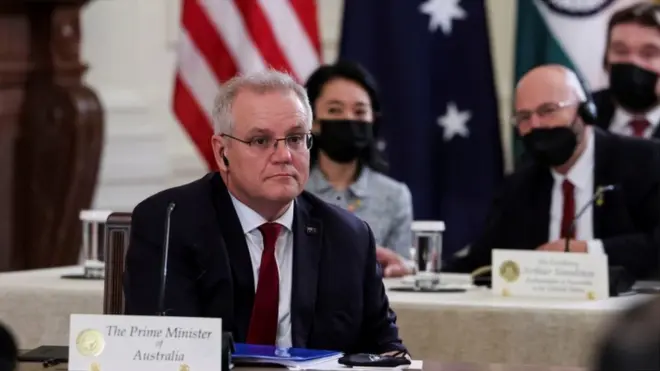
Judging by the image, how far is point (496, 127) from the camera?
16.9ft

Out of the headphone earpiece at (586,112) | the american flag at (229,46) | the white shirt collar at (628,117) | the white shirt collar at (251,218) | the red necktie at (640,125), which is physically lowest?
the white shirt collar at (251,218)

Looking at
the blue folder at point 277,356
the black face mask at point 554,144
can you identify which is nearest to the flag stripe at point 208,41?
the black face mask at point 554,144

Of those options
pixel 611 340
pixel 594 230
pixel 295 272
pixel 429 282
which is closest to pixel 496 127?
pixel 594 230

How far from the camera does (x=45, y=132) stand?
509 cm

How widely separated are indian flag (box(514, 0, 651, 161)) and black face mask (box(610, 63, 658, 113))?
13.2 inches

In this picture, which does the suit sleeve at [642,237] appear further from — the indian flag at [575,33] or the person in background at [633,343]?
the person in background at [633,343]

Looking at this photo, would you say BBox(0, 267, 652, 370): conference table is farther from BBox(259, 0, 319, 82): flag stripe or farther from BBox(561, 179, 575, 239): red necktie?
A: BBox(259, 0, 319, 82): flag stripe

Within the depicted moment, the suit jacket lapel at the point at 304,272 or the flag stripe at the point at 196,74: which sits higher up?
the flag stripe at the point at 196,74

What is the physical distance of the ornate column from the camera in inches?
199

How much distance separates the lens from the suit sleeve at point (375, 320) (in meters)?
2.43

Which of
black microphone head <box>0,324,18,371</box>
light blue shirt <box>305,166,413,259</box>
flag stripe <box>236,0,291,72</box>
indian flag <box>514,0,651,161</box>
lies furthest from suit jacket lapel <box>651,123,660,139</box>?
black microphone head <box>0,324,18,371</box>

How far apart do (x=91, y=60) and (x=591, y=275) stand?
132 inches

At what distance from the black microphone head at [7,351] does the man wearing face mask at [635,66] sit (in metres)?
3.82

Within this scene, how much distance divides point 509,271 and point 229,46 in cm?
212
